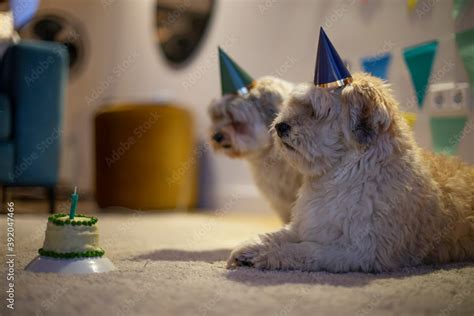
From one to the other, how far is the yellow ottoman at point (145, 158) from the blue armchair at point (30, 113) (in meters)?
1.04

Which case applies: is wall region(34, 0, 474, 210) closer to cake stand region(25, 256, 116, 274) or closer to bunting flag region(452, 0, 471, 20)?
bunting flag region(452, 0, 471, 20)

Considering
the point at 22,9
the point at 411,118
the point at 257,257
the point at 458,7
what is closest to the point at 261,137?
the point at 411,118

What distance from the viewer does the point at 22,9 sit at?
20.1 ft

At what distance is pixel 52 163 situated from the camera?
4215 mm

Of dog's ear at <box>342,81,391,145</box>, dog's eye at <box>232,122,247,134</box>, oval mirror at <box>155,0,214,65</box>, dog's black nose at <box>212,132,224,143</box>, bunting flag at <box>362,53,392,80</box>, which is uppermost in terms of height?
oval mirror at <box>155,0,214,65</box>

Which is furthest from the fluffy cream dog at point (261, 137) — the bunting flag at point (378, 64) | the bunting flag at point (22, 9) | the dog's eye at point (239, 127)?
the bunting flag at point (22, 9)

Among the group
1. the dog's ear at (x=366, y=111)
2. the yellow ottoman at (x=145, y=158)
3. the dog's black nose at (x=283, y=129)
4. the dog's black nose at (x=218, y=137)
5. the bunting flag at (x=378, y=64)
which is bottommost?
the yellow ottoman at (x=145, y=158)

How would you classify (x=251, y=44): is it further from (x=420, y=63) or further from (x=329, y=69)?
(x=329, y=69)

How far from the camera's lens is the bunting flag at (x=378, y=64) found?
10.7 ft

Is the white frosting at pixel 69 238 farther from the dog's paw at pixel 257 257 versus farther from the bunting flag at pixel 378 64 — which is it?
the bunting flag at pixel 378 64

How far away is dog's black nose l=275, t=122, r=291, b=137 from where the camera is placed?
84.0 inches

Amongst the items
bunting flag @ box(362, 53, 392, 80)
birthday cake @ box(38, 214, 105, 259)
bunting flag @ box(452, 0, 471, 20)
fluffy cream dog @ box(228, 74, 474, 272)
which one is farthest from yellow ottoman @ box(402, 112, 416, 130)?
birthday cake @ box(38, 214, 105, 259)

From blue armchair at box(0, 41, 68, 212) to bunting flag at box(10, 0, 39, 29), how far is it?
3.95 feet

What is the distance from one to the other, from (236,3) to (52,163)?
215 cm
